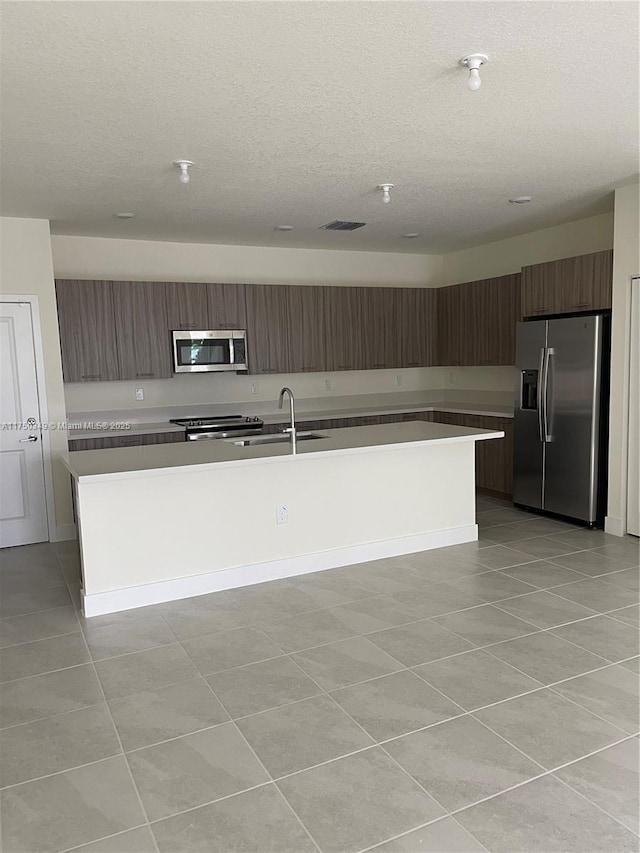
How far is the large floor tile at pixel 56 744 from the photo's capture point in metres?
2.29

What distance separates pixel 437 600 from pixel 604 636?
3.00 feet

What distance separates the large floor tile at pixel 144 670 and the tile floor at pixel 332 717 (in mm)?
10

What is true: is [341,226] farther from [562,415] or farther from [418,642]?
[418,642]

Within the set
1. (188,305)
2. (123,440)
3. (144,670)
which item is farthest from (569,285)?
(144,670)

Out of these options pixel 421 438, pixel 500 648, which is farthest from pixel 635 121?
pixel 500 648

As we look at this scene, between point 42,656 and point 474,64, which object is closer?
point 474,64

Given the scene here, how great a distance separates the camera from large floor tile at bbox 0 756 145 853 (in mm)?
1946

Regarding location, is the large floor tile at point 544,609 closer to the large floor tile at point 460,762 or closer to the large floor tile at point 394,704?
the large floor tile at point 394,704

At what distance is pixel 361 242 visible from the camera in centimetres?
657

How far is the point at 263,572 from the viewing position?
13.6ft

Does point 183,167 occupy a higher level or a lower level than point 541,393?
higher

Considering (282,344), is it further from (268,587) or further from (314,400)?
(268,587)

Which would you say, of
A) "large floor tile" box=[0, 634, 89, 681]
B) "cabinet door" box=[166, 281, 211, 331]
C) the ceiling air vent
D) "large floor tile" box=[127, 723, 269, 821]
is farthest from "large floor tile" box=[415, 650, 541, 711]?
"cabinet door" box=[166, 281, 211, 331]

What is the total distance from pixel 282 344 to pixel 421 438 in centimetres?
249
